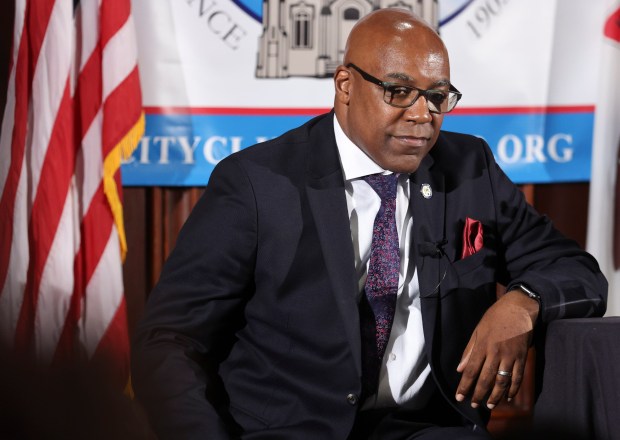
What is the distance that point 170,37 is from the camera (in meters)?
2.91

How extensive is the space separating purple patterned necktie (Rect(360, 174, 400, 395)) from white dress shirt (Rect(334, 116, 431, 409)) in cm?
2

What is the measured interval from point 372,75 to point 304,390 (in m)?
0.65

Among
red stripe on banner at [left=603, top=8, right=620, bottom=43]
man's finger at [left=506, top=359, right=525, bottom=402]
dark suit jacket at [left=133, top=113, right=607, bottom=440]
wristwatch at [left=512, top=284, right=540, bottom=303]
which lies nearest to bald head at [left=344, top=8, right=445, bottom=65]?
dark suit jacket at [left=133, top=113, right=607, bottom=440]

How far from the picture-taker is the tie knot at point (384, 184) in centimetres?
183

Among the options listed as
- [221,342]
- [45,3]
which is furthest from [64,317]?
[221,342]

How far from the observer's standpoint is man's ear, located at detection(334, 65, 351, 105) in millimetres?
1875

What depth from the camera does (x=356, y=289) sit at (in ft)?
5.64

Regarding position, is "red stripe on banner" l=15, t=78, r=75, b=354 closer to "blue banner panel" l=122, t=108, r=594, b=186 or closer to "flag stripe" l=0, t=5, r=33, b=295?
"flag stripe" l=0, t=5, r=33, b=295

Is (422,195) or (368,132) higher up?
(368,132)

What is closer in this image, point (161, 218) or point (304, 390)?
point (304, 390)

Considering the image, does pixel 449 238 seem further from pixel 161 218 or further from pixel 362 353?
pixel 161 218

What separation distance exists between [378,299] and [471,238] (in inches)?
9.5

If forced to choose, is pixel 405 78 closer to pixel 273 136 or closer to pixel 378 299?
pixel 378 299

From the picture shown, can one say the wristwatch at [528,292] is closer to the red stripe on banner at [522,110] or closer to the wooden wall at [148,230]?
the red stripe on banner at [522,110]
